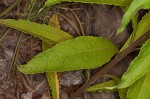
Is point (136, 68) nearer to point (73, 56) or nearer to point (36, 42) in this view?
point (73, 56)

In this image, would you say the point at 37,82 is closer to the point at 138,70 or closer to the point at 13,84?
the point at 13,84

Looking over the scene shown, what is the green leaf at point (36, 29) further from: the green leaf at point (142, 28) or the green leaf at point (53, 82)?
the green leaf at point (142, 28)

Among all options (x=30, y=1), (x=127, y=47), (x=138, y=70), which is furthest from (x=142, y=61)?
(x=30, y=1)

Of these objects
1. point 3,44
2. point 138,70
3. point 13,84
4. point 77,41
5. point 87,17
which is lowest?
point 13,84

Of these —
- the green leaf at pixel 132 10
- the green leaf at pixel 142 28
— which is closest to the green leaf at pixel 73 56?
the green leaf at pixel 142 28

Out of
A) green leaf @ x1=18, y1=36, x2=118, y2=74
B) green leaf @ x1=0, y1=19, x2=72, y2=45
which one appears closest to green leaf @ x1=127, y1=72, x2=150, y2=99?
green leaf @ x1=18, y1=36, x2=118, y2=74

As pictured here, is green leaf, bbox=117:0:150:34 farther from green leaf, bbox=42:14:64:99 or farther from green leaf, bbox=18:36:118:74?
green leaf, bbox=42:14:64:99

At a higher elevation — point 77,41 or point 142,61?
point 142,61

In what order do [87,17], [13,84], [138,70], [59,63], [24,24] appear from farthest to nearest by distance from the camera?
[87,17], [13,84], [24,24], [59,63], [138,70]

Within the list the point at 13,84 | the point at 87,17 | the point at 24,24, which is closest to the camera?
the point at 24,24
